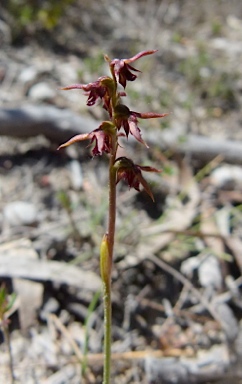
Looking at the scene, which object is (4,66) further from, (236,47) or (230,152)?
(236,47)

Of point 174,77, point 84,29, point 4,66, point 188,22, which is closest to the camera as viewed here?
point 4,66

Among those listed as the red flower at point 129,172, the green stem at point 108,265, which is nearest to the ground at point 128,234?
the green stem at point 108,265

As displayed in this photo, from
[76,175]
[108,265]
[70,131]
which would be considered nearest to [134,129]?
[108,265]

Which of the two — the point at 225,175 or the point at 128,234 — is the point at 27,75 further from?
the point at 128,234

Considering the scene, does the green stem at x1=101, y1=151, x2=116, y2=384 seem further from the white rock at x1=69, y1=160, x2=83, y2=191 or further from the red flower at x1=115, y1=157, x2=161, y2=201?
the white rock at x1=69, y1=160, x2=83, y2=191

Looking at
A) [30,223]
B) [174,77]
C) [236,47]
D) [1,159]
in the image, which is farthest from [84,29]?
[30,223]

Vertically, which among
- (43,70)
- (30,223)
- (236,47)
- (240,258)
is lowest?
(240,258)
